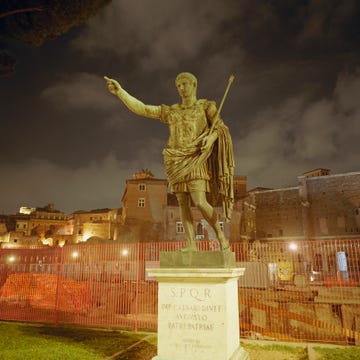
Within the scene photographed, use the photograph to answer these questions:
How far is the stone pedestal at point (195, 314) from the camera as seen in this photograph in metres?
4.01

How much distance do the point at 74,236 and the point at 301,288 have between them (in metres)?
50.2

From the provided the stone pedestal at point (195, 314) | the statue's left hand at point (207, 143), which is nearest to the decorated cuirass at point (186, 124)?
the statue's left hand at point (207, 143)

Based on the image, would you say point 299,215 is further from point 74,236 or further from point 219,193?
point 219,193

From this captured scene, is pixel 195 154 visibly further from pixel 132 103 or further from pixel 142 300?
pixel 142 300

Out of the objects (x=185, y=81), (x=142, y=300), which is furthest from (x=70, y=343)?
(x=185, y=81)

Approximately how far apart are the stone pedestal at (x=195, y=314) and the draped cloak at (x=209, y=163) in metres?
1.09

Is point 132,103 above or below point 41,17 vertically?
below

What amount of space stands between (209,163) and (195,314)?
2.21 metres

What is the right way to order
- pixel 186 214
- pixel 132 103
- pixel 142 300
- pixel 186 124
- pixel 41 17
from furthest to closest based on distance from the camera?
pixel 142 300 < pixel 41 17 < pixel 132 103 < pixel 186 214 < pixel 186 124

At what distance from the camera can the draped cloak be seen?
4645 millimetres

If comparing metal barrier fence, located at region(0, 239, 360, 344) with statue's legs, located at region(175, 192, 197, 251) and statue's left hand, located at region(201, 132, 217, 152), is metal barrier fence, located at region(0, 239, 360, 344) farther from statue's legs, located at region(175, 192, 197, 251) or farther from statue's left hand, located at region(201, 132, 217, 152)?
statue's left hand, located at region(201, 132, 217, 152)

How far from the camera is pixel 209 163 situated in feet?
16.3

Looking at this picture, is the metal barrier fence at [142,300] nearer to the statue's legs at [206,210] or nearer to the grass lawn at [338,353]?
the grass lawn at [338,353]

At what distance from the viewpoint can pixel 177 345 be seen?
13.4 feet
